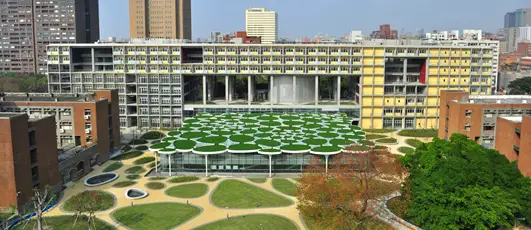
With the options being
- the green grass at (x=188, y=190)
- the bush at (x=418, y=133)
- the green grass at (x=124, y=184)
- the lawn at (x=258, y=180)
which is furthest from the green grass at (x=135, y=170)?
the bush at (x=418, y=133)

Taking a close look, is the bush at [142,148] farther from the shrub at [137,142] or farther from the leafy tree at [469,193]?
the leafy tree at [469,193]

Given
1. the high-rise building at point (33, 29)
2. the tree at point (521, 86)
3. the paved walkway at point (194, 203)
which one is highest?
the high-rise building at point (33, 29)

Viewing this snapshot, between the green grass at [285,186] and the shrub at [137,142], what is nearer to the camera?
the green grass at [285,186]

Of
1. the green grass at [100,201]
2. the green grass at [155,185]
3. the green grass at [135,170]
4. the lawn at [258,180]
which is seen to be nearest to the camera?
the green grass at [100,201]

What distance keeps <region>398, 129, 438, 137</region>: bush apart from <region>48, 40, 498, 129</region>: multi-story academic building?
238cm

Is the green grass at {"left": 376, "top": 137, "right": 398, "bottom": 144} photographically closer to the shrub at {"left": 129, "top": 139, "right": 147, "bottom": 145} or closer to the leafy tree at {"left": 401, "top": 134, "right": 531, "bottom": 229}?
the leafy tree at {"left": 401, "top": 134, "right": 531, "bottom": 229}

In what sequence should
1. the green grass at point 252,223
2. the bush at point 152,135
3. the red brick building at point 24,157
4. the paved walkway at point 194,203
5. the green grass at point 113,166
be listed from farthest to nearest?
the bush at point 152,135 → the green grass at point 113,166 → the paved walkway at point 194,203 → the red brick building at point 24,157 → the green grass at point 252,223

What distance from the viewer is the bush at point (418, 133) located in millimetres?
72438

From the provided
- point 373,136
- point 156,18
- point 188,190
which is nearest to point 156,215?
point 188,190

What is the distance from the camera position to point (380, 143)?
6669 centimetres

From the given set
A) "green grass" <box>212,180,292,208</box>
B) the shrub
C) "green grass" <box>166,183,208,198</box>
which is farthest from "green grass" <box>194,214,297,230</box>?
the shrub

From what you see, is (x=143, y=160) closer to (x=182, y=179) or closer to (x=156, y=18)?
(x=182, y=179)

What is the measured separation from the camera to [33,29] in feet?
440

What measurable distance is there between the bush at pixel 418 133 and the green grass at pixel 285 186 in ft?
108
